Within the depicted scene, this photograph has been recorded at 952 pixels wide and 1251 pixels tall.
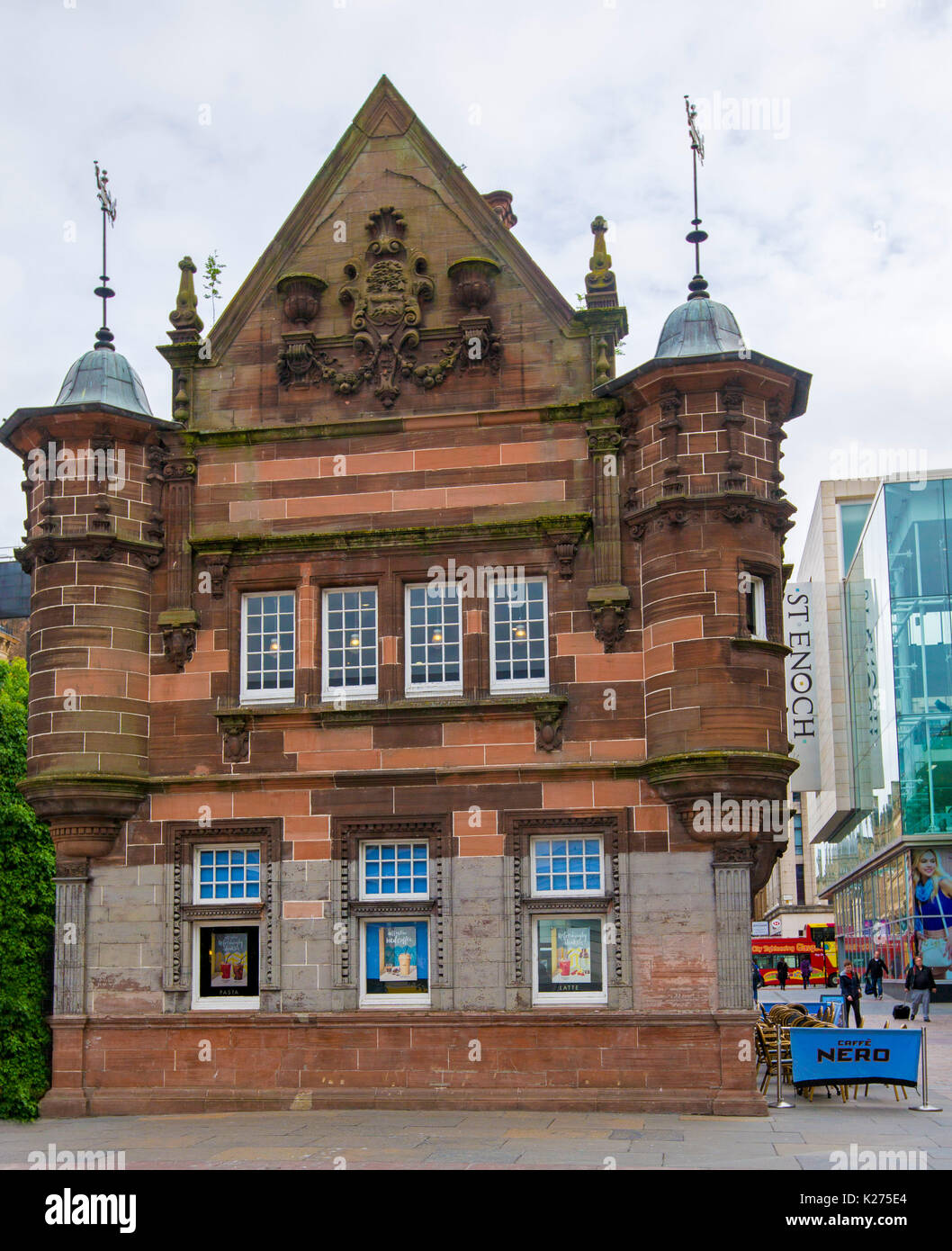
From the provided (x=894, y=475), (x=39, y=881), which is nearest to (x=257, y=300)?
(x=39, y=881)

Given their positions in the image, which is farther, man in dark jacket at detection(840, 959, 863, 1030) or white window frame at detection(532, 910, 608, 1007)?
man in dark jacket at detection(840, 959, 863, 1030)

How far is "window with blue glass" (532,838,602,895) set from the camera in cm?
1866

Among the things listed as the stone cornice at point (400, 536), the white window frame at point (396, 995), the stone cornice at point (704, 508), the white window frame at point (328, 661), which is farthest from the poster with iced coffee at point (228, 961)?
the stone cornice at point (704, 508)

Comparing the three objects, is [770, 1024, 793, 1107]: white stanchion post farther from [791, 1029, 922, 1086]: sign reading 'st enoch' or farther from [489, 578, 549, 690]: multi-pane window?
[489, 578, 549, 690]: multi-pane window

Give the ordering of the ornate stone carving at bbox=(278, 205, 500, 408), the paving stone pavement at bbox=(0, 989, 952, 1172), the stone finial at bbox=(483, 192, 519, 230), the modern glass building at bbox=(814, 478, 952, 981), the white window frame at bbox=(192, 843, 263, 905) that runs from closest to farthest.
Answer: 1. the paving stone pavement at bbox=(0, 989, 952, 1172)
2. the white window frame at bbox=(192, 843, 263, 905)
3. the ornate stone carving at bbox=(278, 205, 500, 408)
4. the stone finial at bbox=(483, 192, 519, 230)
5. the modern glass building at bbox=(814, 478, 952, 981)

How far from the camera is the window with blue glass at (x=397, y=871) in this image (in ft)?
62.6

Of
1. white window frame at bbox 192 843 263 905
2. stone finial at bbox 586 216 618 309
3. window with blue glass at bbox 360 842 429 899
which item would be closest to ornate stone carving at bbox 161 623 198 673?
white window frame at bbox 192 843 263 905

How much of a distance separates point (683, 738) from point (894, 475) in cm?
4447

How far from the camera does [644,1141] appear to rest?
50.6 ft

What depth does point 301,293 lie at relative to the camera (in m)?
20.4

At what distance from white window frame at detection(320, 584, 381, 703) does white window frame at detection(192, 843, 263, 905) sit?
2248 mm

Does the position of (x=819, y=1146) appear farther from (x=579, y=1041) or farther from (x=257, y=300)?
(x=257, y=300)

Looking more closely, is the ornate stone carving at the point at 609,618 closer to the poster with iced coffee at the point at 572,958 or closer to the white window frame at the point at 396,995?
the poster with iced coffee at the point at 572,958

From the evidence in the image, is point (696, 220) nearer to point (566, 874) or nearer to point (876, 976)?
point (566, 874)
